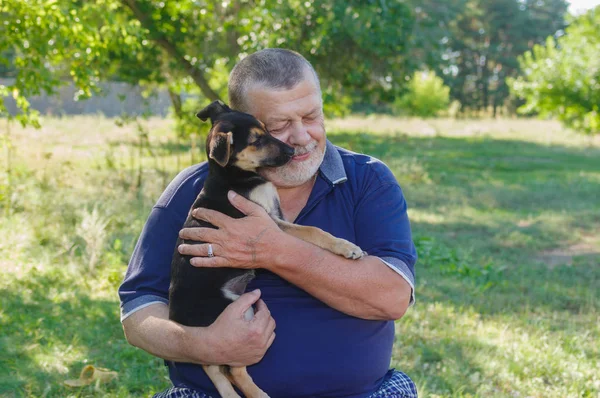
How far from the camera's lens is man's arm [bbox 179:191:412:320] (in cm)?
284

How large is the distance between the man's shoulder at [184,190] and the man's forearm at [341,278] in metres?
0.60

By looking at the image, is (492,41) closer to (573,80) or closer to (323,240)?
(573,80)

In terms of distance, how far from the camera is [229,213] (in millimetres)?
3113

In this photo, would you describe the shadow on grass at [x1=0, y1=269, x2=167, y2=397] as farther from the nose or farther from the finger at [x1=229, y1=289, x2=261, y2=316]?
the nose

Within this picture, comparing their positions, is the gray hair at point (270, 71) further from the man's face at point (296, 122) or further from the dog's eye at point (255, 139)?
the dog's eye at point (255, 139)

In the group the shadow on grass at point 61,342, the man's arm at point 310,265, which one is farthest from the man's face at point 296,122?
the shadow on grass at point 61,342

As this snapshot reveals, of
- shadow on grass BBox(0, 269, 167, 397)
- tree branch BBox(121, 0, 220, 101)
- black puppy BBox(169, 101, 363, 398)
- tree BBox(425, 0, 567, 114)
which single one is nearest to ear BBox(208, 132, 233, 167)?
black puppy BBox(169, 101, 363, 398)

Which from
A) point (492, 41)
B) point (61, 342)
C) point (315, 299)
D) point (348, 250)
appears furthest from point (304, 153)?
point (492, 41)

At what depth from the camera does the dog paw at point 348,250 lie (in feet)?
9.56

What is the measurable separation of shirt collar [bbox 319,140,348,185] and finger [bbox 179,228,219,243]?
61cm

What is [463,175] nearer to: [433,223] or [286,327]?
[433,223]

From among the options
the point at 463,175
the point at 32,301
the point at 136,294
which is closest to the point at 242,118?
the point at 136,294

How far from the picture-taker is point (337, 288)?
2.84 meters

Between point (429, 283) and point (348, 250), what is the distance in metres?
4.51
